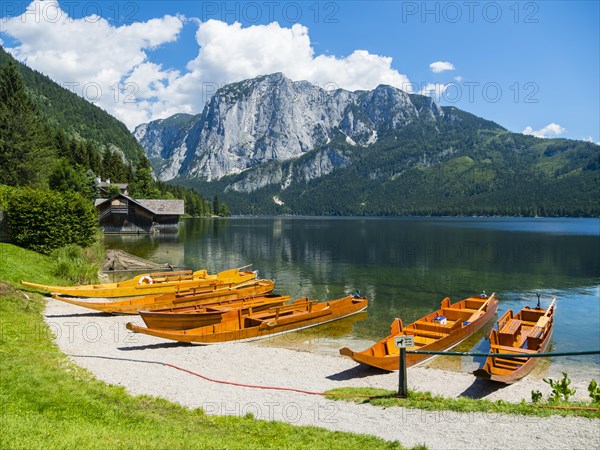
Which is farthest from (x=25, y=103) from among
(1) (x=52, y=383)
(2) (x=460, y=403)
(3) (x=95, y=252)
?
(2) (x=460, y=403)

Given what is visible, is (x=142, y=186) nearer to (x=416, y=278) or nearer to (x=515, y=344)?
(x=416, y=278)

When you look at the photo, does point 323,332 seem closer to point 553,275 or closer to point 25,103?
point 553,275

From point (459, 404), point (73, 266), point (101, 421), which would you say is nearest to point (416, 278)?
point (73, 266)

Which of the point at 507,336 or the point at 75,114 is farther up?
the point at 75,114

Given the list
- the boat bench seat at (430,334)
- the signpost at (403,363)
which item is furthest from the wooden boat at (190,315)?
the signpost at (403,363)

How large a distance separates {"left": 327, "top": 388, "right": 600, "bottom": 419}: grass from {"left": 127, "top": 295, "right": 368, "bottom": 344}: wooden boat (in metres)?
7.82

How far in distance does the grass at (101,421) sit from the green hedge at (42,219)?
19.3 meters

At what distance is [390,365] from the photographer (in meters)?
15.4

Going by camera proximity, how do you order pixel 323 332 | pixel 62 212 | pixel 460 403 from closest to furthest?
pixel 460 403 < pixel 323 332 < pixel 62 212

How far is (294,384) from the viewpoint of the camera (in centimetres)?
1373

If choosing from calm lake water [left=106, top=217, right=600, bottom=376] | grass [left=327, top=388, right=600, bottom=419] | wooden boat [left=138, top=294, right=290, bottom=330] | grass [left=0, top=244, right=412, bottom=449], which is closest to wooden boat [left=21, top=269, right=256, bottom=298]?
wooden boat [left=138, top=294, right=290, bottom=330]

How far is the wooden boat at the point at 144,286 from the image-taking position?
23.3m

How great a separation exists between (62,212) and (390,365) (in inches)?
1059

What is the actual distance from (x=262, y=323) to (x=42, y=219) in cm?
1944
